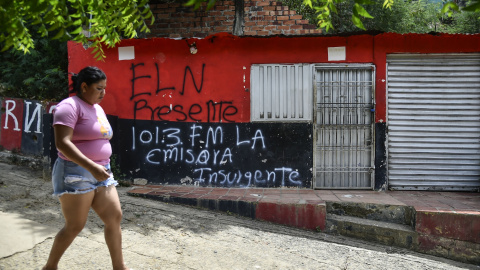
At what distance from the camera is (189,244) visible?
13.5 ft

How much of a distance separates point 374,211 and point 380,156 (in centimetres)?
130

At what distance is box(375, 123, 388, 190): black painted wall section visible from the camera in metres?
6.44

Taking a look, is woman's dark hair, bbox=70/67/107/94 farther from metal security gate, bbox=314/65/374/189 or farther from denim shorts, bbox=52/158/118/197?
metal security gate, bbox=314/65/374/189

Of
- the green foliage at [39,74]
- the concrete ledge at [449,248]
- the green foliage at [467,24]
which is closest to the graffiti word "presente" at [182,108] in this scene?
the green foliage at [39,74]

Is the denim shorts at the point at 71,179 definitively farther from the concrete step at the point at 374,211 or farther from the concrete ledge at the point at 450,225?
the concrete ledge at the point at 450,225

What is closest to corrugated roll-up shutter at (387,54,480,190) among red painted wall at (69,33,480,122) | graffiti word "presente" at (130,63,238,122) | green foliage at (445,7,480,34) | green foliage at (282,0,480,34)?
red painted wall at (69,33,480,122)

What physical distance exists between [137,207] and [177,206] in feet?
2.05

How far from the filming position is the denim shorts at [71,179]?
2574mm

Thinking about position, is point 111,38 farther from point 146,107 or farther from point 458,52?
point 458,52

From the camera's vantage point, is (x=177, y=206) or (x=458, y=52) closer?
(x=177, y=206)

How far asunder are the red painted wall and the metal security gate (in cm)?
22

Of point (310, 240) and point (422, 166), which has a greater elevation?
point (422, 166)

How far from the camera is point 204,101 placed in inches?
258

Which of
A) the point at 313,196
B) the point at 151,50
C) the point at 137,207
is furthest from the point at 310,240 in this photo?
→ the point at 151,50
